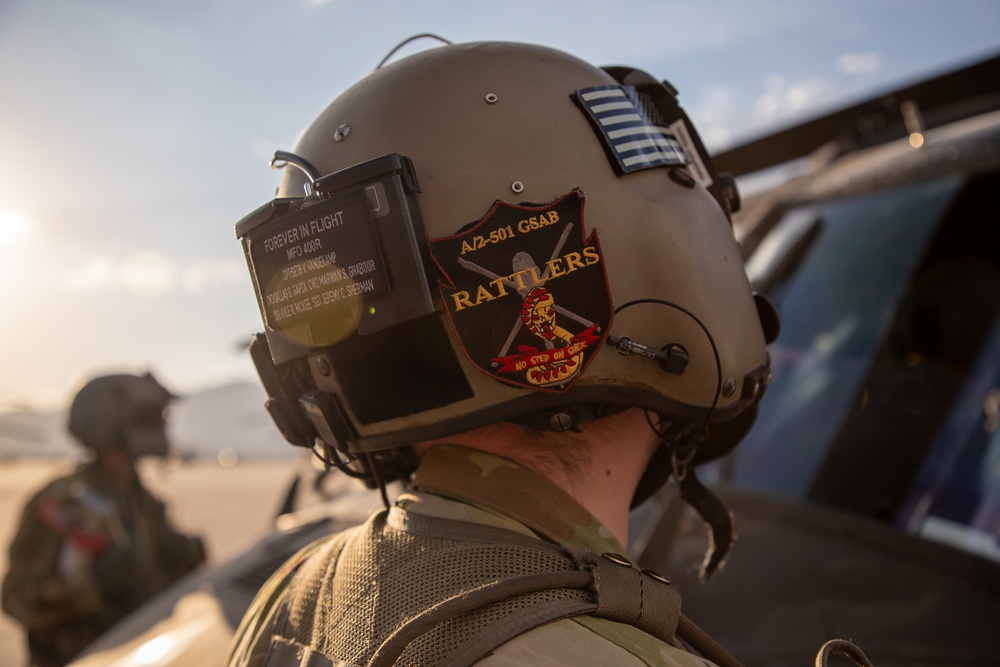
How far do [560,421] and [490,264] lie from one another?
27 cm

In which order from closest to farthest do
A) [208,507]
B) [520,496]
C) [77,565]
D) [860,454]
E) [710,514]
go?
[520,496], [710,514], [860,454], [77,565], [208,507]

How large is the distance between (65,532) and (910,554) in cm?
374

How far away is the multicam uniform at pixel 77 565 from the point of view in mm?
3701

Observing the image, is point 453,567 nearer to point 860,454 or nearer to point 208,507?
point 860,454

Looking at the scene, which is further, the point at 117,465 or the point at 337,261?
the point at 117,465

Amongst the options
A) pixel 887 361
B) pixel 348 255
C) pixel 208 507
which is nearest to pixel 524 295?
pixel 348 255

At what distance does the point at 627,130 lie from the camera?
4.43ft

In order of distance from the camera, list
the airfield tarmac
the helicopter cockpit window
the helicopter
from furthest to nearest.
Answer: the airfield tarmac
the helicopter cockpit window
the helicopter

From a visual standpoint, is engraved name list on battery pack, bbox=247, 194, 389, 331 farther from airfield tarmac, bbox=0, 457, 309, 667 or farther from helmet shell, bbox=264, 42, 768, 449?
airfield tarmac, bbox=0, 457, 309, 667

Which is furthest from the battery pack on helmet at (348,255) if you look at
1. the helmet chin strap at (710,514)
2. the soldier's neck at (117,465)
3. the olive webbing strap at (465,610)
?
the soldier's neck at (117,465)

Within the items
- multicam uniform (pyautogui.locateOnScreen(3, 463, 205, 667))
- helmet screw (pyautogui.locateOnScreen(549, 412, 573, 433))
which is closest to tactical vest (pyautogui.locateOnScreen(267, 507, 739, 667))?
helmet screw (pyautogui.locateOnScreen(549, 412, 573, 433))

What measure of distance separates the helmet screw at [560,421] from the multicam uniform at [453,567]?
9cm

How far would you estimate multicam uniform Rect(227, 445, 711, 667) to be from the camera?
94 cm

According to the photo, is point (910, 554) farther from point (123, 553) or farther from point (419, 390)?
point (123, 553)
